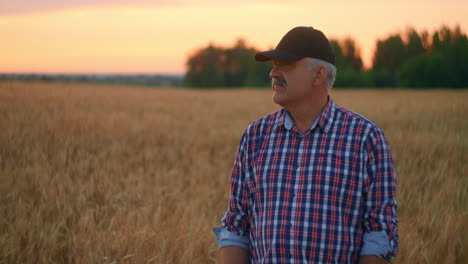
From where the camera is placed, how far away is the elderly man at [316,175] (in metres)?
1.61

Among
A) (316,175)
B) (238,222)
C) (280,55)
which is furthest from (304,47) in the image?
(238,222)

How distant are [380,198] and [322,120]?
39 cm

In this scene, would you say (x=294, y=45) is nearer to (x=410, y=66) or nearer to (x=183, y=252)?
(x=183, y=252)

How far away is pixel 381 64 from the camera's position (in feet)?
125

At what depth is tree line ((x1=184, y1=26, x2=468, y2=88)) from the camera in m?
11.9

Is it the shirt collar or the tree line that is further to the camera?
the tree line

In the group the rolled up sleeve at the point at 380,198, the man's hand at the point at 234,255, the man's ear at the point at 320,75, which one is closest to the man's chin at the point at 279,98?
the man's ear at the point at 320,75

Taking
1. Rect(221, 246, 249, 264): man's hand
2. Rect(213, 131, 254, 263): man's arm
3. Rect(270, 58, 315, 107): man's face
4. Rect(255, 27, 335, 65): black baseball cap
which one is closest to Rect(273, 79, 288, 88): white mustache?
Rect(270, 58, 315, 107): man's face

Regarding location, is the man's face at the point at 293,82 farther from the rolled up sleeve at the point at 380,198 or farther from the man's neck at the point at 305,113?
the rolled up sleeve at the point at 380,198

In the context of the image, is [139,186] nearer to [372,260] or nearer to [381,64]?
[372,260]

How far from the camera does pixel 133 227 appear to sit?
3250 mm

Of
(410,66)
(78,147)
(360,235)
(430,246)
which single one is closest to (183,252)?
(360,235)

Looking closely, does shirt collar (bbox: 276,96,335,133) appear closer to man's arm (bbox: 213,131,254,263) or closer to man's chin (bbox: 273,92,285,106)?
man's chin (bbox: 273,92,285,106)

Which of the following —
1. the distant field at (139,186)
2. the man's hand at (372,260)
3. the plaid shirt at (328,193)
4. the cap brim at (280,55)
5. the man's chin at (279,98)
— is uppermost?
the cap brim at (280,55)
